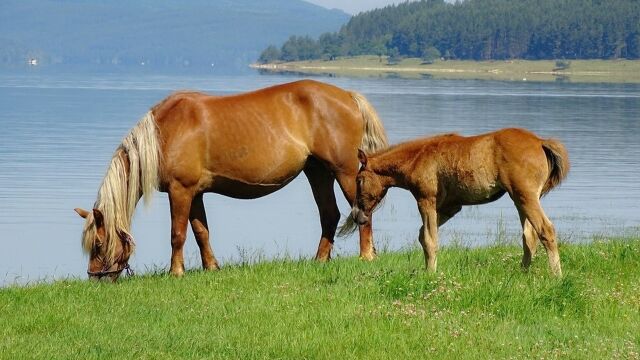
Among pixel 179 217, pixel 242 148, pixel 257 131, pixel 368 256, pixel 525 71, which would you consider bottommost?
pixel 525 71

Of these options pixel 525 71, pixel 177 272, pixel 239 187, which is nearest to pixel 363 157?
pixel 239 187

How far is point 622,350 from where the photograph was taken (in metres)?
8.21

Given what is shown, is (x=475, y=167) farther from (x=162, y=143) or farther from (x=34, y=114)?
(x=34, y=114)

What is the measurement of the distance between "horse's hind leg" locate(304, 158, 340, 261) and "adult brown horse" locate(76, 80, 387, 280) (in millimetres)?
11

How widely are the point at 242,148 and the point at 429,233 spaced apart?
2.76 m

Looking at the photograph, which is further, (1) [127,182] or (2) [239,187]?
(2) [239,187]

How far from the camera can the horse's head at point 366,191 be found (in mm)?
11469

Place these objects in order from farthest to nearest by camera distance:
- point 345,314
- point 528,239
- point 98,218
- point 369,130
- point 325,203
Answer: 1. point 325,203
2. point 369,130
3. point 98,218
4. point 528,239
5. point 345,314

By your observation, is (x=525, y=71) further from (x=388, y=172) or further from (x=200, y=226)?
(x=388, y=172)

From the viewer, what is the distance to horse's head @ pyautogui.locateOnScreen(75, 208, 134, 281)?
11.7 metres

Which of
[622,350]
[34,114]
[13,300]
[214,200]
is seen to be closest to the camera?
[622,350]

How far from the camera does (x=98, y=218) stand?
1171cm

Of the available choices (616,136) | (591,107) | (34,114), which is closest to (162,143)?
(616,136)

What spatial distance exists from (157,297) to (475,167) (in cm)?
292
